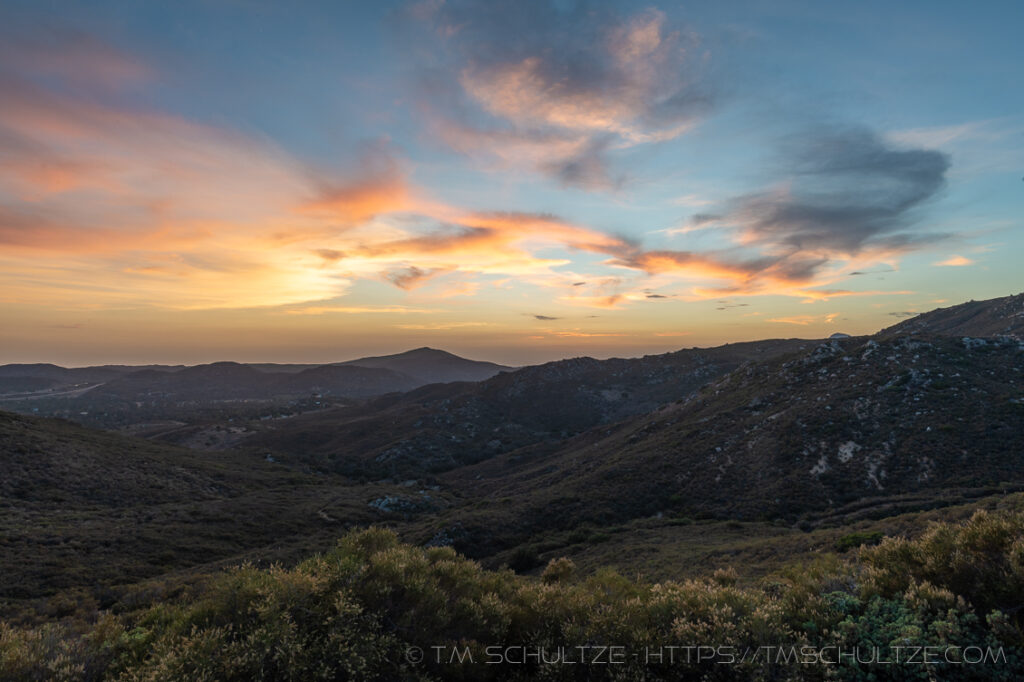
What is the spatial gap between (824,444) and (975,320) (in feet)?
318

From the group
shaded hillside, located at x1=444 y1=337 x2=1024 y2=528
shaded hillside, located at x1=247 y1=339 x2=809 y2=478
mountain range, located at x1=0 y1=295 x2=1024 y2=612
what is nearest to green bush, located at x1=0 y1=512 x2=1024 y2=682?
mountain range, located at x1=0 y1=295 x2=1024 y2=612

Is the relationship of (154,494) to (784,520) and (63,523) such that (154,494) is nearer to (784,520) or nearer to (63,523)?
(63,523)

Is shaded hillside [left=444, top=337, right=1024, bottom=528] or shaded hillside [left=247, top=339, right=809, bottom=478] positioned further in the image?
shaded hillside [left=247, top=339, right=809, bottom=478]

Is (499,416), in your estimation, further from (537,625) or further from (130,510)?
(537,625)

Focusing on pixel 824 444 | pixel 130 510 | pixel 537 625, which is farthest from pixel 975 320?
pixel 130 510

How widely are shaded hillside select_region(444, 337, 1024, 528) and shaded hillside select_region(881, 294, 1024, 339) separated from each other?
30969 millimetres

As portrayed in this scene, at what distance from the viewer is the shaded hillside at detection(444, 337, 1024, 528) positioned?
30797 millimetres

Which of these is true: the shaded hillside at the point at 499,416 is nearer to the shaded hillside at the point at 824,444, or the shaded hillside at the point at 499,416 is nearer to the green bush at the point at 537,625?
the shaded hillside at the point at 824,444

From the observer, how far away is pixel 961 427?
109 ft

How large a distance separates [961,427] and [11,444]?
90.2 metres

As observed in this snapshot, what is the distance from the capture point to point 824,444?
119ft

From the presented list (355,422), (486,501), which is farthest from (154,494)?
(355,422)

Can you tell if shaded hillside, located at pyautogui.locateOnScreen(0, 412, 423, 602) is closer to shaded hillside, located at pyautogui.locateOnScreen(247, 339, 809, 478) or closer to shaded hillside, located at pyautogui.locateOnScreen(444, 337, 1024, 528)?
shaded hillside, located at pyautogui.locateOnScreen(247, 339, 809, 478)

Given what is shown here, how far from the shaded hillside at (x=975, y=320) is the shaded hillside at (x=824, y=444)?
30969mm
